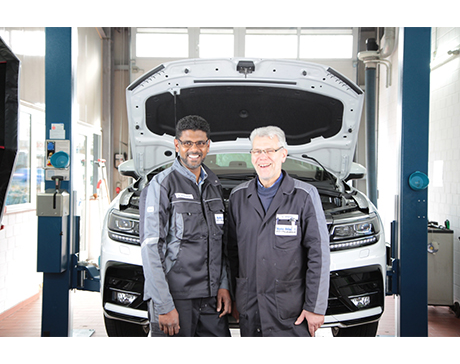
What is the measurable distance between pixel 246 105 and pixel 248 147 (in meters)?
0.34

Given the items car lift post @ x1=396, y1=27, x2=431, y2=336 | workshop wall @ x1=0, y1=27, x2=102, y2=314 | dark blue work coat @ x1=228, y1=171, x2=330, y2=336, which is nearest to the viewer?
dark blue work coat @ x1=228, y1=171, x2=330, y2=336

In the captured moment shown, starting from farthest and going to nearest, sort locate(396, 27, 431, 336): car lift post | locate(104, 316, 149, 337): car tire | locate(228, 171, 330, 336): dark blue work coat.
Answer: locate(396, 27, 431, 336): car lift post
locate(104, 316, 149, 337): car tire
locate(228, 171, 330, 336): dark blue work coat

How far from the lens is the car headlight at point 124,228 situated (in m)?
2.57

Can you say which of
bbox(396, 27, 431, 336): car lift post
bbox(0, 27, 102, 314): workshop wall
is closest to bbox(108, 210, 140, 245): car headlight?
bbox(396, 27, 431, 336): car lift post

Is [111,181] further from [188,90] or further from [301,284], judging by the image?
[301,284]

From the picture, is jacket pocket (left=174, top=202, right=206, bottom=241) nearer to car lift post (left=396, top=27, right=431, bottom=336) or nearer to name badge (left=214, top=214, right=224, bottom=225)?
name badge (left=214, top=214, right=224, bottom=225)

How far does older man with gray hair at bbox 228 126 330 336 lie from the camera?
1981 mm

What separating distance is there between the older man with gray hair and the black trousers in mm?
135

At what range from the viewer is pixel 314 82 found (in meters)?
2.88

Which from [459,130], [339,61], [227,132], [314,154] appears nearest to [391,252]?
[314,154]

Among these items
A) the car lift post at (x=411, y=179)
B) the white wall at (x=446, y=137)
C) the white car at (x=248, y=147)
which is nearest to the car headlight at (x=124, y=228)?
the white car at (x=248, y=147)

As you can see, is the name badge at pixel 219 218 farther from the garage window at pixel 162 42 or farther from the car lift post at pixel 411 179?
the garage window at pixel 162 42

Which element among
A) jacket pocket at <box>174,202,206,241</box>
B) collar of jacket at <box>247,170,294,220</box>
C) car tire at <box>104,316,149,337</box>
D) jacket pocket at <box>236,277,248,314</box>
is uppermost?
collar of jacket at <box>247,170,294,220</box>

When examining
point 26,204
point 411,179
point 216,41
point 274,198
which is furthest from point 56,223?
point 216,41
